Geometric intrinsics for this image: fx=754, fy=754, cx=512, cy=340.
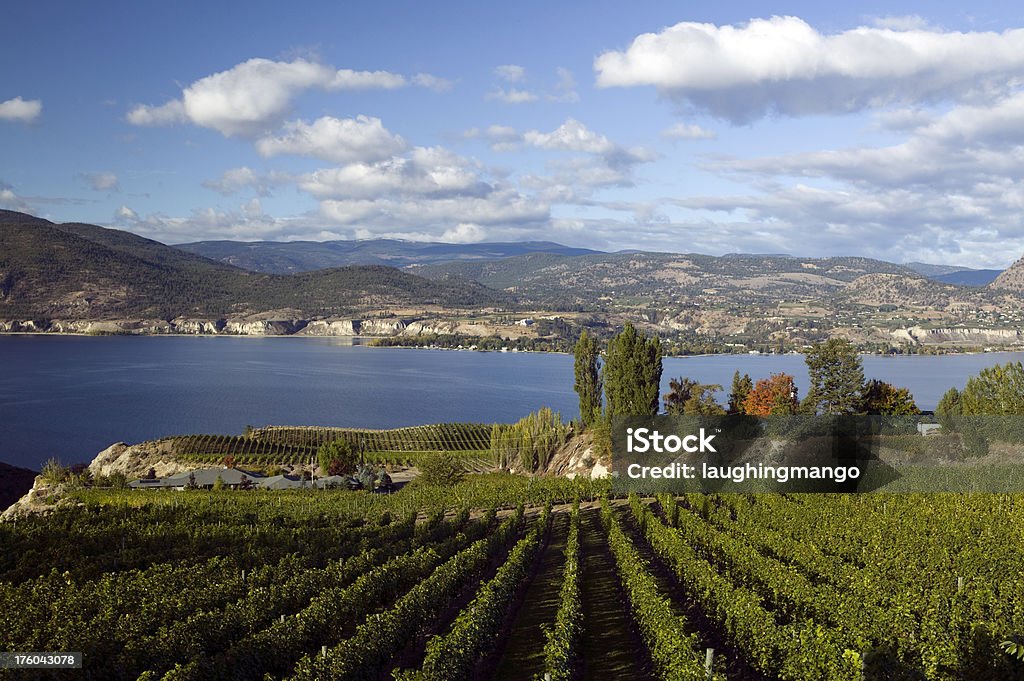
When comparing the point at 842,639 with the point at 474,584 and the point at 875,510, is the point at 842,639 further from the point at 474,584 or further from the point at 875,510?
the point at 875,510

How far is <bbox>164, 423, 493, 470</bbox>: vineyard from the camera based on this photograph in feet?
255

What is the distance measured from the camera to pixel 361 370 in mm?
191000

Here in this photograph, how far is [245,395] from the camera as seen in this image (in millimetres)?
143000

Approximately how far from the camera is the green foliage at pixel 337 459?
70062mm

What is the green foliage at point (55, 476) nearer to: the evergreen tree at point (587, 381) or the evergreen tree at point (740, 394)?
the evergreen tree at point (587, 381)

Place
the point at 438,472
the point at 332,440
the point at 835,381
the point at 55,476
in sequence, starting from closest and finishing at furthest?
the point at 835,381 → the point at 438,472 → the point at 55,476 → the point at 332,440

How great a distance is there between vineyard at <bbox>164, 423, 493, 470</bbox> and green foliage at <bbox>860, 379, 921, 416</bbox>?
115 feet

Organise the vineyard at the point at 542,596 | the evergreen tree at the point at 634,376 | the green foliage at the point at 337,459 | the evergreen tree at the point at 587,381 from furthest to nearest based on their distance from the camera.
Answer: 1. the evergreen tree at the point at 587,381
2. the green foliage at the point at 337,459
3. the evergreen tree at the point at 634,376
4. the vineyard at the point at 542,596

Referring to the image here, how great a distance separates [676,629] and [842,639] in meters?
3.62

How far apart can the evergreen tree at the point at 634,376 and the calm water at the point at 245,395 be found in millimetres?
58416

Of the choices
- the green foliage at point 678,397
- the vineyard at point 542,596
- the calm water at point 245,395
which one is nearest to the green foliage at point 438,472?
the vineyard at point 542,596

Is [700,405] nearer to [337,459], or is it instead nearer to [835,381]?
[835,381]

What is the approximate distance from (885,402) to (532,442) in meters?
29.1

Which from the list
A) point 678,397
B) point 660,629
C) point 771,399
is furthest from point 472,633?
point 678,397
